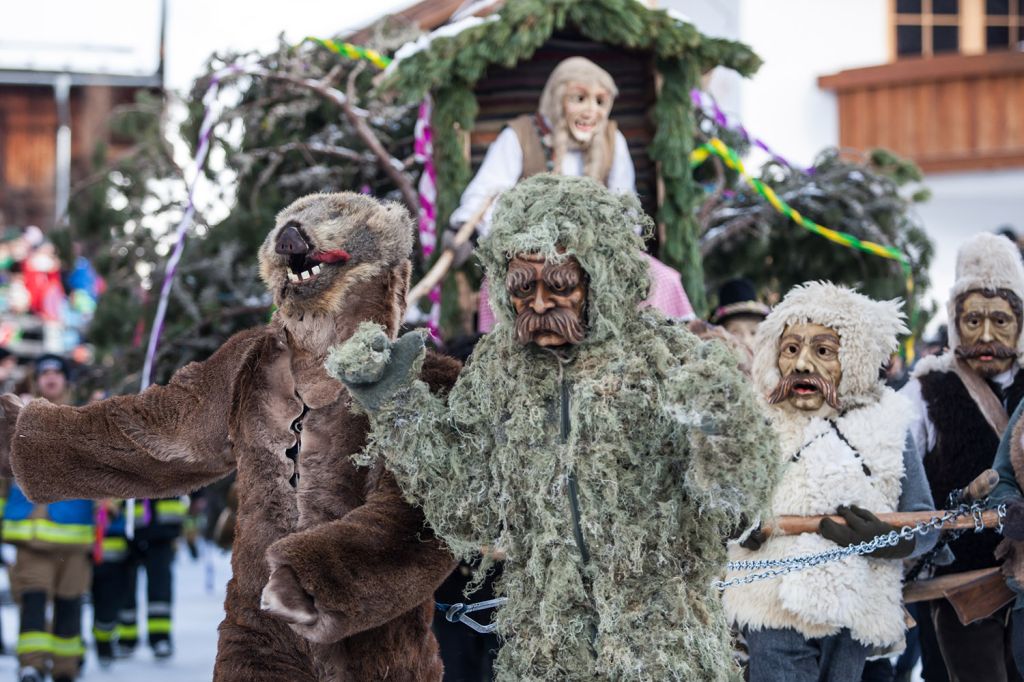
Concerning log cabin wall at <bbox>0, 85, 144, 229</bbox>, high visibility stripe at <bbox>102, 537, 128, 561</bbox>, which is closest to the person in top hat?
high visibility stripe at <bbox>102, 537, 128, 561</bbox>

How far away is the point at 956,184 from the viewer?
50.1 ft

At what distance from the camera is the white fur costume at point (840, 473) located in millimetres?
4770

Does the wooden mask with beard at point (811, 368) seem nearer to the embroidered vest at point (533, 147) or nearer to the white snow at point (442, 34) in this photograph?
the embroidered vest at point (533, 147)

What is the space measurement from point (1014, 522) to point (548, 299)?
211 centimetres

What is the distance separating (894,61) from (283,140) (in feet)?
26.4

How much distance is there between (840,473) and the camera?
4.87 metres

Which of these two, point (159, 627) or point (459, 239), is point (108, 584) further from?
point (459, 239)

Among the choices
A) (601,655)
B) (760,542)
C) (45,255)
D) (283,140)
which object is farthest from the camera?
(45,255)

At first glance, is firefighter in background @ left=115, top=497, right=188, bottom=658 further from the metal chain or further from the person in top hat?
the metal chain

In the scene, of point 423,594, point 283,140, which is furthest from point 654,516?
point 283,140

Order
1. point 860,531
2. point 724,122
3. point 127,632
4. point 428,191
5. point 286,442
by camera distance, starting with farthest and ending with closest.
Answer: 1. point 127,632
2. point 724,122
3. point 428,191
4. point 860,531
5. point 286,442

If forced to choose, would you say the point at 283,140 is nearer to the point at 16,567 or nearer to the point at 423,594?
the point at 16,567

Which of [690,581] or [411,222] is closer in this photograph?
[690,581]

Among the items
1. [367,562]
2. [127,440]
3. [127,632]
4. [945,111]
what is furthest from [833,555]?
[945,111]
